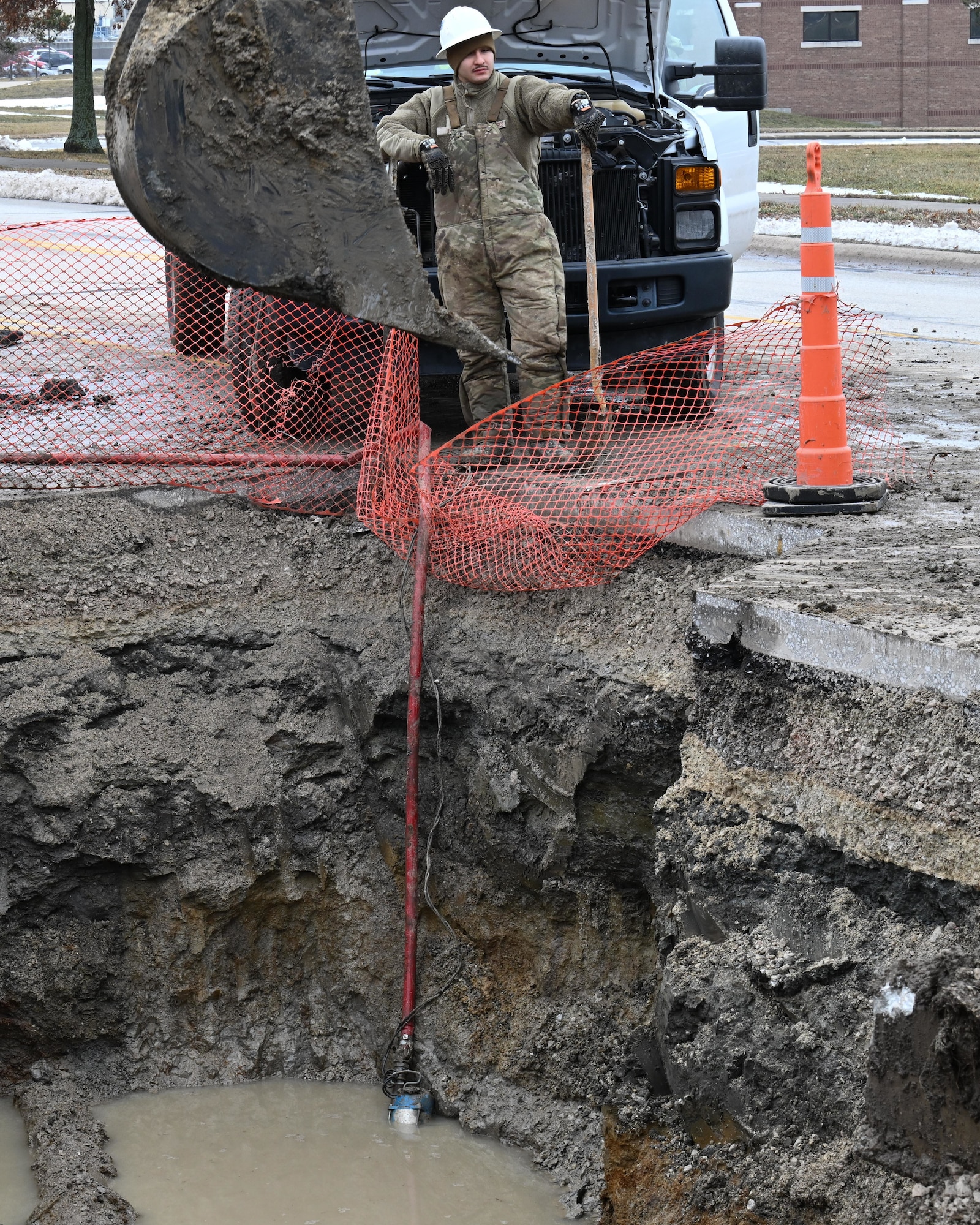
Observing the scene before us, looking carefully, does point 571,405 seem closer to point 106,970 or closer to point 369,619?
point 369,619

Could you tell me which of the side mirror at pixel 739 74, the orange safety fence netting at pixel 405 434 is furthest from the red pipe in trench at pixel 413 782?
the side mirror at pixel 739 74

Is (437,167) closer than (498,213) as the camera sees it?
Yes

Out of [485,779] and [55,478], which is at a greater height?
[55,478]

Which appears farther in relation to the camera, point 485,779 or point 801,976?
point 485,779

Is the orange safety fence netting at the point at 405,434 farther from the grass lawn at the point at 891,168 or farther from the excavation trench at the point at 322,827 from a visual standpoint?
the grass lawn at the point at 891,168

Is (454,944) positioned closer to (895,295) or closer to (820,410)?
(820,410)

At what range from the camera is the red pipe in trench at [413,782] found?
4863 millimetres

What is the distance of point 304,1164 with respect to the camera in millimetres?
4711

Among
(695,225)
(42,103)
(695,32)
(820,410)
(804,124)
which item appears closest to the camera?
(820,410)

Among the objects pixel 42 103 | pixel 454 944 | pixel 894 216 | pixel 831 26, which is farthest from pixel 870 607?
pixel 42 103

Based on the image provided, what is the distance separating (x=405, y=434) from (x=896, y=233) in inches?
495

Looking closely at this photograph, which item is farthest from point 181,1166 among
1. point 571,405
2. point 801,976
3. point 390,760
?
point 571,405

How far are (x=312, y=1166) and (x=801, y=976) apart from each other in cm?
219

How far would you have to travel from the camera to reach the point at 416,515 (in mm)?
5285
